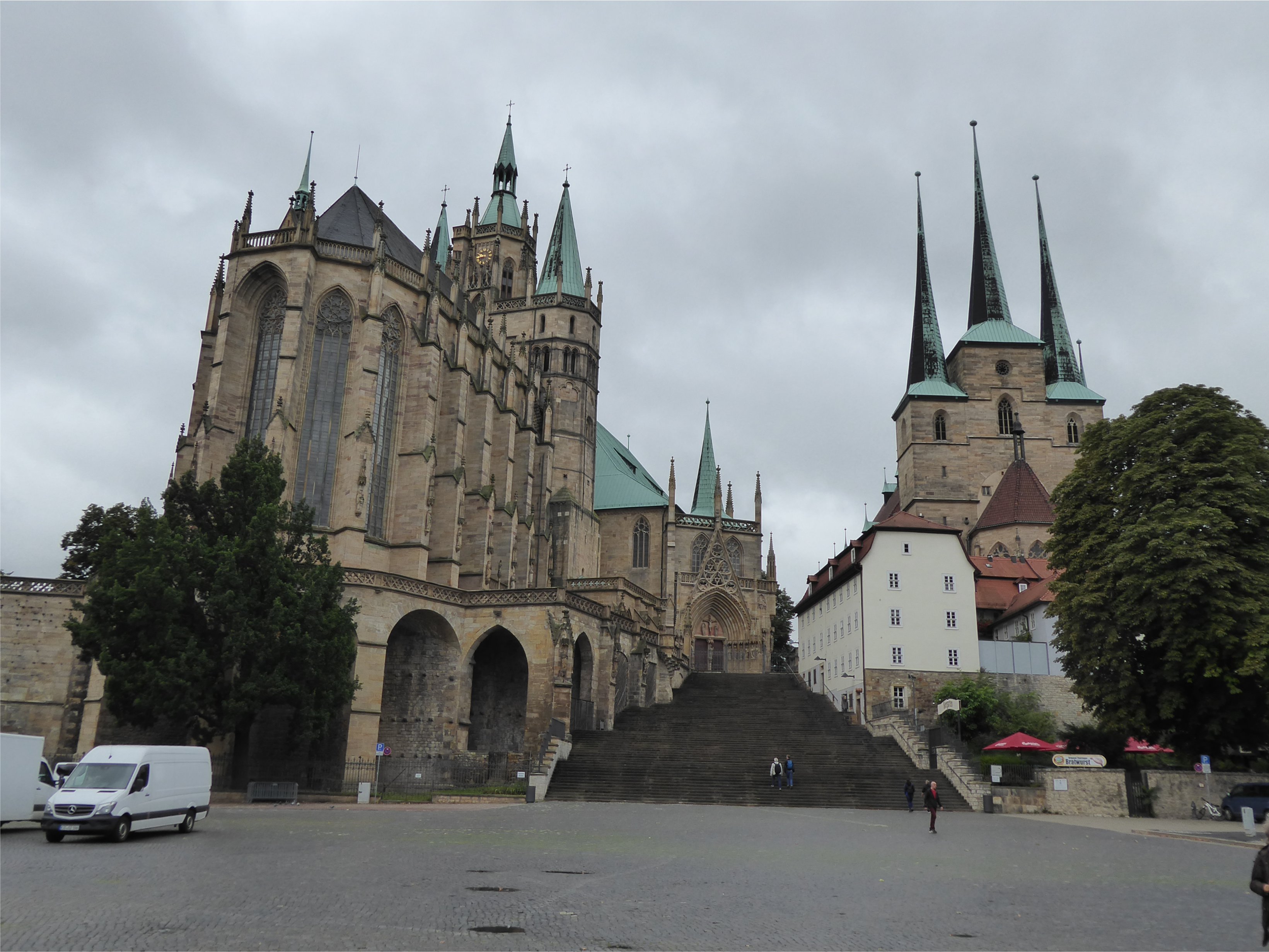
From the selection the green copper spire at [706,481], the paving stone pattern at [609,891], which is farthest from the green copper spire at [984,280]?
the paving stone pattern at [609,891]

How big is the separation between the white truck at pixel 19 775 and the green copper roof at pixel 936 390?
197ft

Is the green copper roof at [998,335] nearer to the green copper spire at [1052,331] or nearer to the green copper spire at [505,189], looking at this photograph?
the green copper spire at [1052,331]

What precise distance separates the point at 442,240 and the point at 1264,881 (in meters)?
63.3

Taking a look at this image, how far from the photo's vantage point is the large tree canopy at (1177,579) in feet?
92.0

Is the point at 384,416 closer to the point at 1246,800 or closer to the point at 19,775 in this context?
the point at 19,775

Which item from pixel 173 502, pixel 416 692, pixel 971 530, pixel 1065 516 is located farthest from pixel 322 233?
pixel 971 530

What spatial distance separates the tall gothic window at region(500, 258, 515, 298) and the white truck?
54245 mm

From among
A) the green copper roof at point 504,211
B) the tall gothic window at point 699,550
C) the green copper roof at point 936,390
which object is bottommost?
the tall gothic window at point 699,550

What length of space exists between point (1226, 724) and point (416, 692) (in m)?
27.0

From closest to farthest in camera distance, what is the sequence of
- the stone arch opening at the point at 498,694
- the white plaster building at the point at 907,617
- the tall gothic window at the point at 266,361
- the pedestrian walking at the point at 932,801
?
the pedestrian walking at the point at 932,801 → the tall gothic window at the point at 266,361 → the stone arch opening at the point at 498,694 → the white plaster building at the point at 907,617

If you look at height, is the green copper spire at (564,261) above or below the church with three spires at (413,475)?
above

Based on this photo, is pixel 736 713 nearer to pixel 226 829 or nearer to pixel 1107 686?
pixel 1107 686

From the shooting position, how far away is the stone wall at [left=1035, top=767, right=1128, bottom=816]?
29203mm

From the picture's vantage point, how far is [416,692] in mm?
37562
